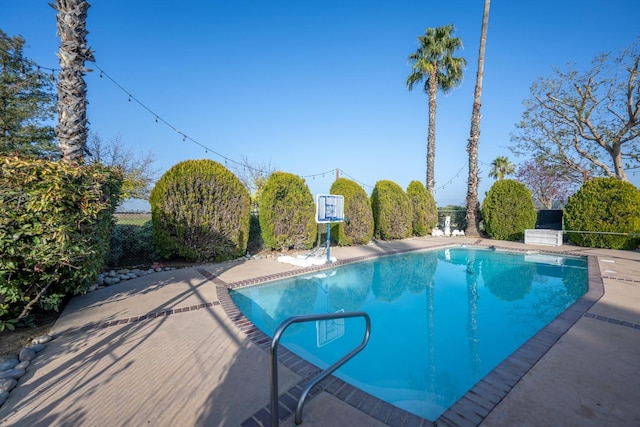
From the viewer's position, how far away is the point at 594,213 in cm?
1090

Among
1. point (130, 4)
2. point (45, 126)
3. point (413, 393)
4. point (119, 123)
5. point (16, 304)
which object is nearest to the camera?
point (413, 393)

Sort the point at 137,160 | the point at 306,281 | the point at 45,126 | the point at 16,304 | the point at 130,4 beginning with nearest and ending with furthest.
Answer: the point at 16,304 → the point at 306,281 → the point at 130,4 → the point at 45,126 → the point at 137,160

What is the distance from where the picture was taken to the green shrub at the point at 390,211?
13023 mm

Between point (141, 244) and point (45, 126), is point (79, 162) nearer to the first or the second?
point (141, 244)

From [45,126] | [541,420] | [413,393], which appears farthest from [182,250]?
[45,126]

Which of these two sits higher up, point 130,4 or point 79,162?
point 130,4

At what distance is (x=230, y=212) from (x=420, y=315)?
5870 mm

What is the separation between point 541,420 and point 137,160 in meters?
23.8

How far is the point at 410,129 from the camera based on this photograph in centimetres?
1827

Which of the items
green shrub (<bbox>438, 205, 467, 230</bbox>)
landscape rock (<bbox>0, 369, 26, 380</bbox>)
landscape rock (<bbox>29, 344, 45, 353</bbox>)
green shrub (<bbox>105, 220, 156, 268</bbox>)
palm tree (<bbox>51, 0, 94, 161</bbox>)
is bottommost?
landscape rock (<bbox>29, 344, 45, 353</bbox>)

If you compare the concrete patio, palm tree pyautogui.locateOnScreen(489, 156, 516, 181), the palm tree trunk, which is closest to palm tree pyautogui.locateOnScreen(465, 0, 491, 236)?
the palm tree trunk

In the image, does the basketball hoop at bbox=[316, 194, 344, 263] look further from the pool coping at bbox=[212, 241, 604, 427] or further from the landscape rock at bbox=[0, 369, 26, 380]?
the landscape rock at bbox=[0, 369, 26, 380]

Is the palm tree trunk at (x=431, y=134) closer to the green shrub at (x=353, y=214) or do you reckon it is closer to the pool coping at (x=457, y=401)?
the green shrub at (x=353, y=214)

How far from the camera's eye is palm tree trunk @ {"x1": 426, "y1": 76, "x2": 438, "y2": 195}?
16.2 meters
